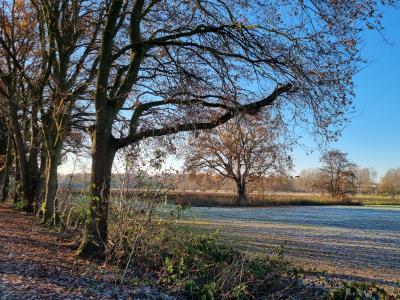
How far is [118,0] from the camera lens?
27.9ft

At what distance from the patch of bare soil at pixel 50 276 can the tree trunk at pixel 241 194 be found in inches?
1661

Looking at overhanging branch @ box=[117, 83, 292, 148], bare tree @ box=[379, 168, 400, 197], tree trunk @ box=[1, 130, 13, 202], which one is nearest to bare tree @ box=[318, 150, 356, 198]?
bare tree @ box=[379, 168, 400, 197]

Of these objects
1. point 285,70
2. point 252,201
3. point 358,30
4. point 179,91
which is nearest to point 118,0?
point 179,91

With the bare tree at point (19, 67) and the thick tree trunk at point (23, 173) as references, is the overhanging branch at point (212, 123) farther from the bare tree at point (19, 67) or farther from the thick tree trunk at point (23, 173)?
the thick tree trunk at point (23, 173)

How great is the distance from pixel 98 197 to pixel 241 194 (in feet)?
150

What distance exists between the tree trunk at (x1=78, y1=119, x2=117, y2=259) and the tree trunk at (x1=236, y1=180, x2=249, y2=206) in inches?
1676

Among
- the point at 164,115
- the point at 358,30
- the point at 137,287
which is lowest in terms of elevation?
the point at 137,287

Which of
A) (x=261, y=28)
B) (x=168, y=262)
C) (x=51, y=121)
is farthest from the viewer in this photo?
(x=51, y=121)

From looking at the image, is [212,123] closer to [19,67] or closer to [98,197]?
[98,197]

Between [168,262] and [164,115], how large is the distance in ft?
16.7

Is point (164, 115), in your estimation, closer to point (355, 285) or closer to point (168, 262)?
point (168, 262)

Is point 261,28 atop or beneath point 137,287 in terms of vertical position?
atop

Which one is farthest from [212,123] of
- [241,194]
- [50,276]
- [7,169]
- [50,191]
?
[241,194]

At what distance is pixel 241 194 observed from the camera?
53.0 meters
